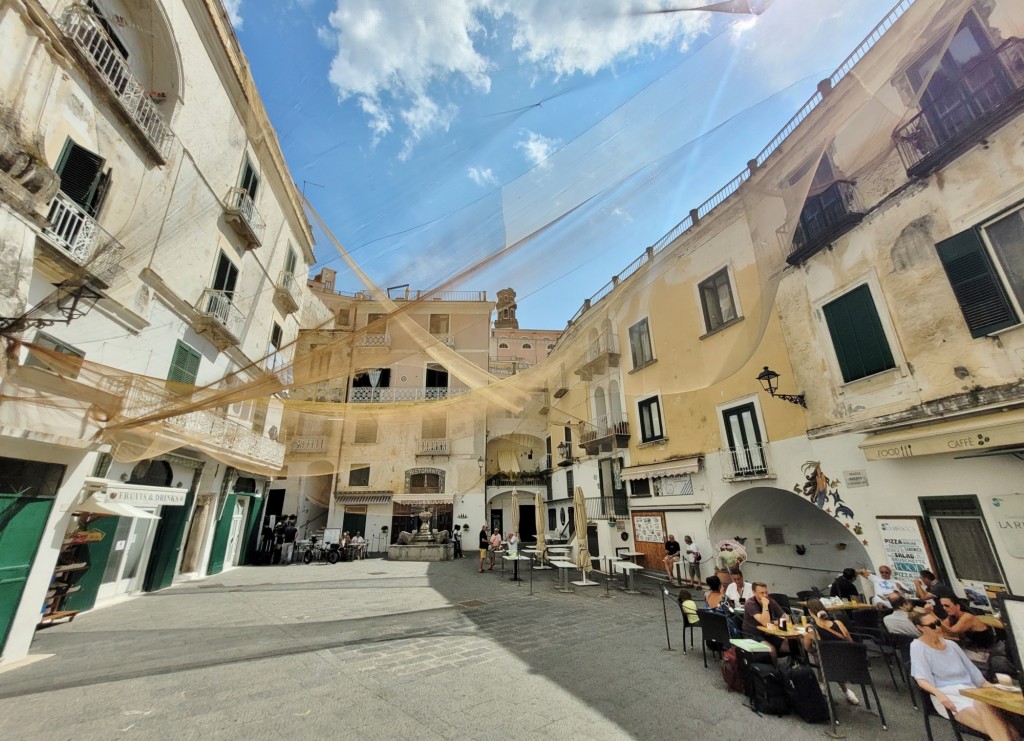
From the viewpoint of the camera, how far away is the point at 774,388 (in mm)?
8977

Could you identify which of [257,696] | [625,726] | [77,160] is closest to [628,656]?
[625,726]

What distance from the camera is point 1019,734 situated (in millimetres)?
2797

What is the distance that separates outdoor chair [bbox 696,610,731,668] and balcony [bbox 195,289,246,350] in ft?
35.8

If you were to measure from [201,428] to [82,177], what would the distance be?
5262 millimetres

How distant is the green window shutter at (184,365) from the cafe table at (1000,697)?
11688 millimetres

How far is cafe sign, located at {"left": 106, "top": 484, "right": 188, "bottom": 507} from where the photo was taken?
6.95m

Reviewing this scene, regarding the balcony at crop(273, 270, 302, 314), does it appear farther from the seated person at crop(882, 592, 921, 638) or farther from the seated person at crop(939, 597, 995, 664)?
the seated person at crop(939, 597, 995, 664)

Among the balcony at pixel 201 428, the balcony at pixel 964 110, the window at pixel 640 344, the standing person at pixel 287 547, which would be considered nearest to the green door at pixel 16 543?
the balcony at pixel 201 428

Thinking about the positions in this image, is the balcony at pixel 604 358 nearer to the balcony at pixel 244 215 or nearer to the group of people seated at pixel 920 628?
the group of people seated at pixel 920 628

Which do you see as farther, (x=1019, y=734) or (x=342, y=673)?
(x=342, y=673)

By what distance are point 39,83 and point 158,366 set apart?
15.3ft

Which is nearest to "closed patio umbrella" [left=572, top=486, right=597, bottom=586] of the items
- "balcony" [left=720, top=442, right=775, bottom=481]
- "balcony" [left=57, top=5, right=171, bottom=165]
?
"balcony" [left=720, top=442, right=775, bottom=481]

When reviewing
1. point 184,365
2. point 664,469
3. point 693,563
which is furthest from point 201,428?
point 693,563

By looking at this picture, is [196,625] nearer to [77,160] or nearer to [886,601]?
[77,160]
